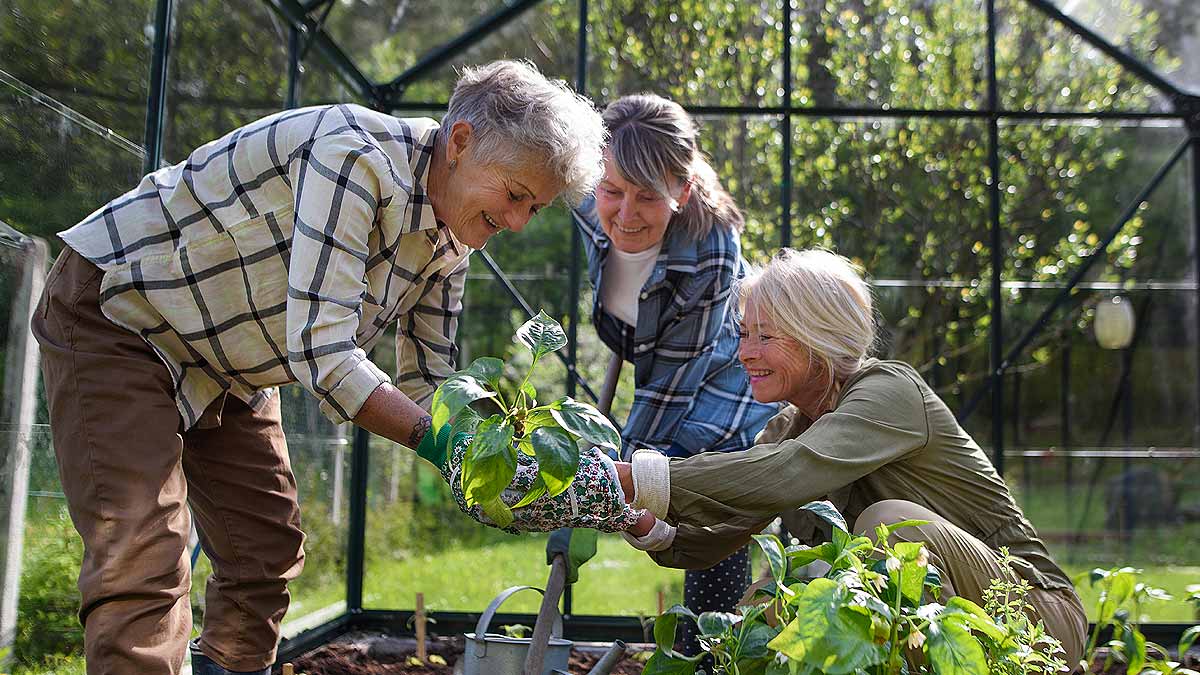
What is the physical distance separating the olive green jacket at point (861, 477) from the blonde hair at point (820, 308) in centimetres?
4

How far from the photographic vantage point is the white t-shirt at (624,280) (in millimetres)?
2395

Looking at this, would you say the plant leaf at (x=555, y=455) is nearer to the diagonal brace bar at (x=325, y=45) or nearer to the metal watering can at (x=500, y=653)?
the metal watering can at (x=500, y=653)

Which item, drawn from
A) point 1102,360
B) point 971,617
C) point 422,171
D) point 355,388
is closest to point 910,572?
point 971,617

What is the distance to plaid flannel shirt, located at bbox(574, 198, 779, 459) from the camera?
7.52 feet

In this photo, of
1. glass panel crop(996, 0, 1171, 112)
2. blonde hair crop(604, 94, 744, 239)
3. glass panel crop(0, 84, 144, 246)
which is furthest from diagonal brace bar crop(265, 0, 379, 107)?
glass panel crop(996, 0, 1171, 112)

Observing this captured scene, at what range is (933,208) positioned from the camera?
14.7ft

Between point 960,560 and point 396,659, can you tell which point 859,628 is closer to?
point 960,560

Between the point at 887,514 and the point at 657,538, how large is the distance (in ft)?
1.15

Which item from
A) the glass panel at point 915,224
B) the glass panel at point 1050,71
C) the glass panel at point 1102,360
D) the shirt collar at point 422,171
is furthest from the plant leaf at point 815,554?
the glass panel at point 1050,71

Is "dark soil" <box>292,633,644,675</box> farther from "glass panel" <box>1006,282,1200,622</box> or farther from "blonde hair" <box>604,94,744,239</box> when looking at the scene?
"glass panel" <box>1006,282,1200,622</box>

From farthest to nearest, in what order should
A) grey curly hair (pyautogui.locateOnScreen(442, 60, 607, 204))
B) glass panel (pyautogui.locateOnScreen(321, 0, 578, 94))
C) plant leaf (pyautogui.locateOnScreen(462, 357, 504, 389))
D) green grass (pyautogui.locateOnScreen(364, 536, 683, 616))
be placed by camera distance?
1. glass panel (pyautogui.locateOnScreen(321, 0, 578, 94))
2. green grass (pyautogui.locateOnScreen(364, 536, 683, 616))
3. grey curly hair (pyautogui.locateOnScreen(442, 60, 607, 204))
4. plant leaf (pyautogui.locateOnScreen(462, 357, 504, 389))

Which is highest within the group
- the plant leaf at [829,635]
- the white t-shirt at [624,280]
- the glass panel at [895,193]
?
the glass panel at [895,193]

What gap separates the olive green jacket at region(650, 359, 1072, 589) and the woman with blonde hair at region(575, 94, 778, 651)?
41 centimetres

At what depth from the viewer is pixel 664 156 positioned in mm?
2193
